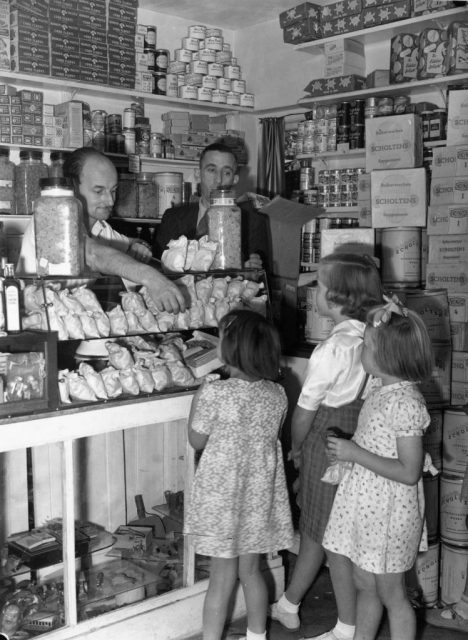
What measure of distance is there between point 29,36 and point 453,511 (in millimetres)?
3472

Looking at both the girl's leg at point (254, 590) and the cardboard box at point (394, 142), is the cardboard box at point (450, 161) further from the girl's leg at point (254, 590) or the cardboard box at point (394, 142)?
the girl's leg at point (254, 590)

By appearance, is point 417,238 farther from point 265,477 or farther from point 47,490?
point 47,490

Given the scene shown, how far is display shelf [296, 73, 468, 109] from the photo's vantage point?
4.03 m

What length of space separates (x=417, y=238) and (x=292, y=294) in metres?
0.73

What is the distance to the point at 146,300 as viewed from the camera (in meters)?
2.49

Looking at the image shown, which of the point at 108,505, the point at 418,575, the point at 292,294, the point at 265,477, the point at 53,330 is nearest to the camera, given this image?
the point at 53,330

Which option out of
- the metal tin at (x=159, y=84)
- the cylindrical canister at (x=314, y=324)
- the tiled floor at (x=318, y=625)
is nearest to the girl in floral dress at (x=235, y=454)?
the tiled floor at (x=318, y=625)

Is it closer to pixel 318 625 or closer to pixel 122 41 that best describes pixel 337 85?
pixel 122 41

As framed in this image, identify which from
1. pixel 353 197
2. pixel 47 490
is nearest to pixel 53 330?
pixel 47 490

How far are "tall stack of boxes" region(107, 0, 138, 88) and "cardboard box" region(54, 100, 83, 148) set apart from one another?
0.40 meters

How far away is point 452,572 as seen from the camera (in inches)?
131

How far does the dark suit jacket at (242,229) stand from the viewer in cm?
380

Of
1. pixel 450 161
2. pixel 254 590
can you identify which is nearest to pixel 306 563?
pixel 254 590

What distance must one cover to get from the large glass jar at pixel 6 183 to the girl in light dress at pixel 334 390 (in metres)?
2.20
